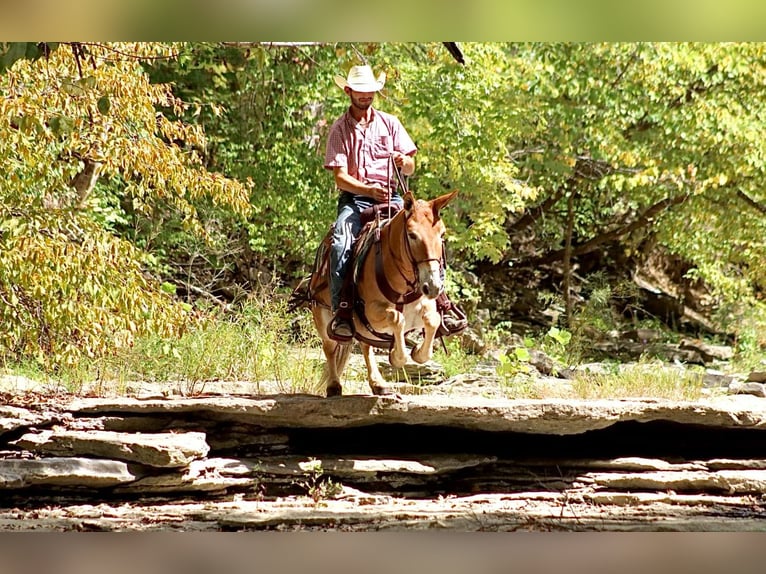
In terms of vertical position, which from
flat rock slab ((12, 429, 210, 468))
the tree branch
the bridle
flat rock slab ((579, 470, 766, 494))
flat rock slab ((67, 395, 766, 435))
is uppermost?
the tree branch

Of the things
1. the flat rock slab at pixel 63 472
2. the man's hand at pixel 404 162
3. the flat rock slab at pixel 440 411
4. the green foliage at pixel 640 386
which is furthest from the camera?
the green foliage at pixel 640 386

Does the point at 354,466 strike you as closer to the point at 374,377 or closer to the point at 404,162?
the point at 374,377

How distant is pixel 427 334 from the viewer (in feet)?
17.8

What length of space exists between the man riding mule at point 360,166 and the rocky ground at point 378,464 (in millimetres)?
748

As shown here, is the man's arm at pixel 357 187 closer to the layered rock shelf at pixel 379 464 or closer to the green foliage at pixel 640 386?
the layered rock shelf at pixel 379 464

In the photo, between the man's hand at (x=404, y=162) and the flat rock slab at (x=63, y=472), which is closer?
the flat rock slab at (x=63, y=472)

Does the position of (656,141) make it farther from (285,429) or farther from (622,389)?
(285,429)

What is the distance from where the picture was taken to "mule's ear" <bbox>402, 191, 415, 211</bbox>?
17.0 feet

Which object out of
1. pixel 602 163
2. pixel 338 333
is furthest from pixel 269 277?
pixel 338 333

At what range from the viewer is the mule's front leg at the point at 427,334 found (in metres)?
5.40

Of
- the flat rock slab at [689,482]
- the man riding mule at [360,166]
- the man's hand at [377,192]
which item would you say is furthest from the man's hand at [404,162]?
the flat rock slab at [689,482]

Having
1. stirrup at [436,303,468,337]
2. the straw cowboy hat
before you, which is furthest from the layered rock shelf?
the straw cowboy hat

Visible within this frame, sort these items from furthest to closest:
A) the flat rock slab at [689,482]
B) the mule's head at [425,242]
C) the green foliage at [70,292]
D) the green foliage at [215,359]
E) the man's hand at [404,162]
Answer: the green foliage at [215,359] → the green foliage at [70,292] → the flat rock slab at [689,482] → the man's hand at [404,162] → the mule's head at [425,242]

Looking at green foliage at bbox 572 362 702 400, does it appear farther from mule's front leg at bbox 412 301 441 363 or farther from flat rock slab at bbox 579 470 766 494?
mule's front leg at bbox 412 301 441 363
